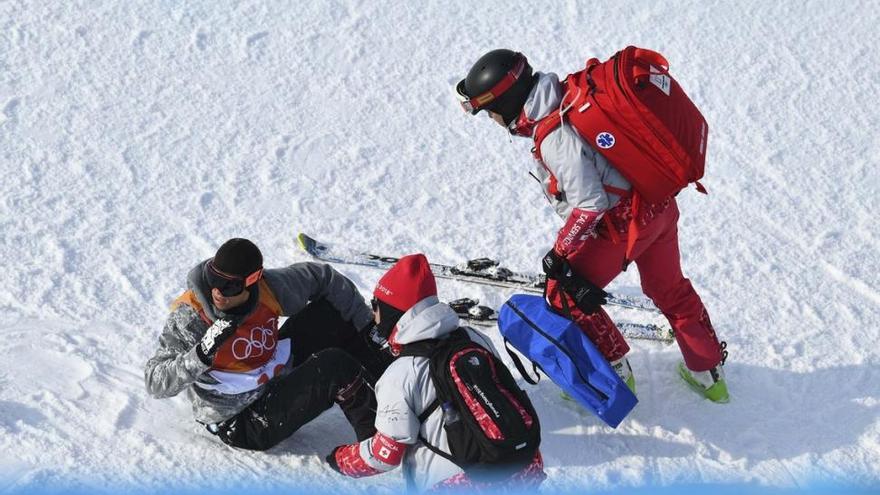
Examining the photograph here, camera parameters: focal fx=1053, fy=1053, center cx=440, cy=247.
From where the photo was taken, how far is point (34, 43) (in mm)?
8203

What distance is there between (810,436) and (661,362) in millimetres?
890

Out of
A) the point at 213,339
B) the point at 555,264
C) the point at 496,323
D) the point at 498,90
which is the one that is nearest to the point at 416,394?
the point at 213,339

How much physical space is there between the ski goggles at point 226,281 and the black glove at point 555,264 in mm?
1421

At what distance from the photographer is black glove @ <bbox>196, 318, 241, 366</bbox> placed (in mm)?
4391

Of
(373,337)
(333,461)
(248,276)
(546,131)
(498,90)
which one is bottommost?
(333,461)

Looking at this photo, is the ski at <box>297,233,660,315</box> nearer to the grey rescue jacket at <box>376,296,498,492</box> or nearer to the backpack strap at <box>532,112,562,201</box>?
the backpack strap at <box>532,112,562,201</box>

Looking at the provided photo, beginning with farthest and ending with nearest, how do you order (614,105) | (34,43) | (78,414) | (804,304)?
(34,43) → (804,304) → (78,414) → (614,105)

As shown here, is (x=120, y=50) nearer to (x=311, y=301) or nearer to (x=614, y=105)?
(x=311, y=301)

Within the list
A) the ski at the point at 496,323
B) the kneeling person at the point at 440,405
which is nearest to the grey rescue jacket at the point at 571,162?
the kneeling person at the point at 440,405

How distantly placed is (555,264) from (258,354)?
58.4 inches

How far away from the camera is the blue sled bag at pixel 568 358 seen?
521cm

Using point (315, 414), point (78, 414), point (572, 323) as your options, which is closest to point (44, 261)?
point (78, 414)

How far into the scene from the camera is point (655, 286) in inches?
214

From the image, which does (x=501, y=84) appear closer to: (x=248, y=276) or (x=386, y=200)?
(x=248, y=276)
